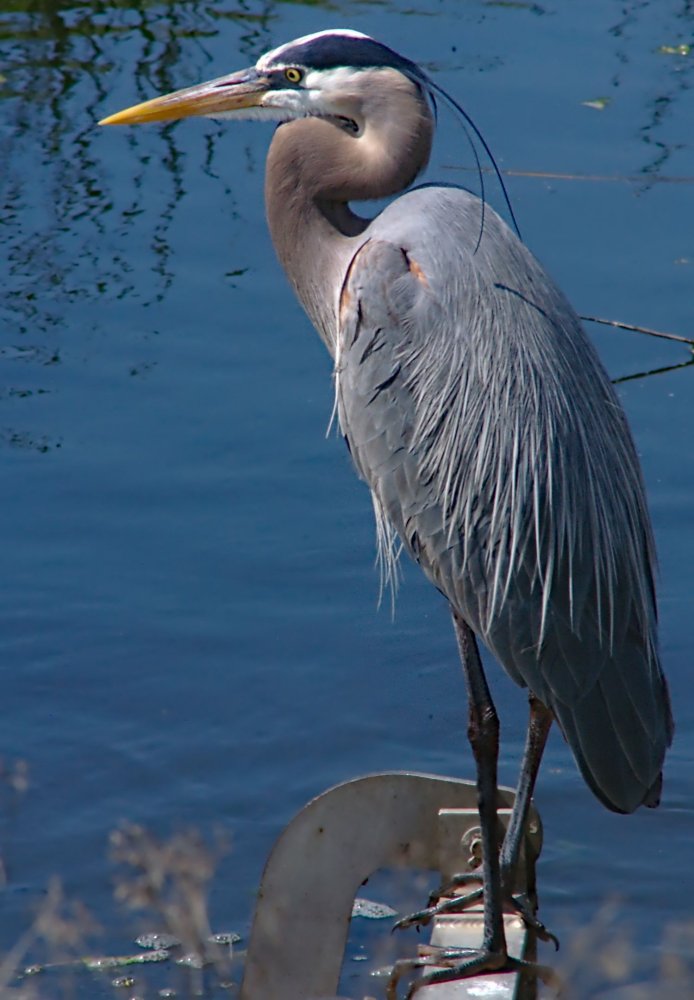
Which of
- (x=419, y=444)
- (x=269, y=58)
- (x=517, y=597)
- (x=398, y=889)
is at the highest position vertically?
(x=269, y=58)

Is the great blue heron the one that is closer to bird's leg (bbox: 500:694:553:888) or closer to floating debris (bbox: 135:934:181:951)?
bird's leg (bbox: 500:694:553:888)

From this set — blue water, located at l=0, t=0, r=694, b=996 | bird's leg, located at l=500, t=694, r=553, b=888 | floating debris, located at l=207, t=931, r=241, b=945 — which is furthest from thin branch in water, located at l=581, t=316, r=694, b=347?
floating debris, located at l=207, t=931, r=241, b=945

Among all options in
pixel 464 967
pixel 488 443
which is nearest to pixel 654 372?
pixel 488 443

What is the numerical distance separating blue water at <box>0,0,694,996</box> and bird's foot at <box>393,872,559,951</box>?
1.98 feet

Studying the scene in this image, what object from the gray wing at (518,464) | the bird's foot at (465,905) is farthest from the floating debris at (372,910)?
the gray wing at (518,464)

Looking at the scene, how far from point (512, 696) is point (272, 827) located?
91 centimetres

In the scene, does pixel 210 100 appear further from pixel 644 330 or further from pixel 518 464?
pixel 644 330

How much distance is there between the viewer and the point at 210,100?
375cm

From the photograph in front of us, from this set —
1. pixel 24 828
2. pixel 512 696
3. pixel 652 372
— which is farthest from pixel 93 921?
pixel 652 372

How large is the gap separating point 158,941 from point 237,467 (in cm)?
204

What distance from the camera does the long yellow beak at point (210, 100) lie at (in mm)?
3740

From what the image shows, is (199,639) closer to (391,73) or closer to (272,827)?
(272,827)

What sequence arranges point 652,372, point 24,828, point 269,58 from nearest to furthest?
1. point 269,58
2. point 24,828
3. point 652,372

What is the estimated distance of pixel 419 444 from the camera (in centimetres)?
355
